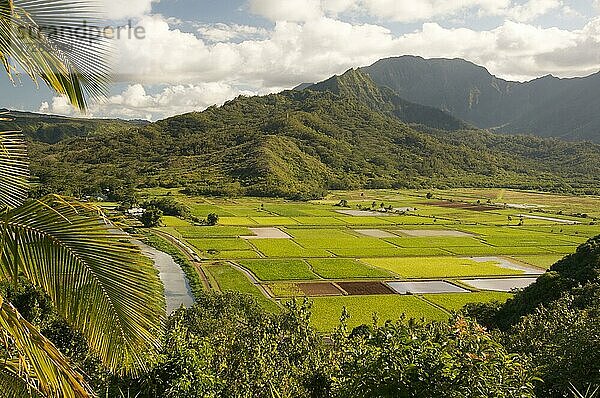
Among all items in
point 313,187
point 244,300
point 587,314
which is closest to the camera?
point 587,314

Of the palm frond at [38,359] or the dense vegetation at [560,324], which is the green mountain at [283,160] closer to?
the dense vegetation at [560,324]

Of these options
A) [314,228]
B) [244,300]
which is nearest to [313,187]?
[314,228]

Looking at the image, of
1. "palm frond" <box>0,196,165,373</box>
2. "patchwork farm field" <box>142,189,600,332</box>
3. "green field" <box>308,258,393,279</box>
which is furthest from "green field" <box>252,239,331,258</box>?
"palm frond" <box>0,196,165,373</box>

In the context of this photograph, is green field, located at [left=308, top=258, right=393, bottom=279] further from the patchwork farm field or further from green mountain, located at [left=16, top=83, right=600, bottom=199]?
green mountain, located at [left=16, top=83, right=600, bottom=199]

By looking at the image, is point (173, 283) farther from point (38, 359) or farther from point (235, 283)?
point (38, 359)

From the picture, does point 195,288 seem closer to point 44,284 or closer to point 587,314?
point 587,314
